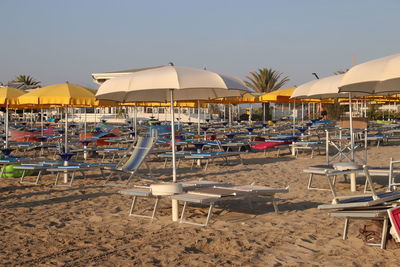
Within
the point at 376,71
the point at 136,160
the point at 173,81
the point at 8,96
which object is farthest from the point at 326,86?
the point at 8,96

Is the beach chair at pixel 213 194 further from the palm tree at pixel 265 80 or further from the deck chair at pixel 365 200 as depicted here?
the palm tree at pixel 265 80

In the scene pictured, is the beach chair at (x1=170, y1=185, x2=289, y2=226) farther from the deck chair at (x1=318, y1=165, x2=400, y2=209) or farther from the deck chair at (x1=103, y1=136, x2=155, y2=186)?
the deck chair at (x1=103, y1=136, x2=155, y2=186)

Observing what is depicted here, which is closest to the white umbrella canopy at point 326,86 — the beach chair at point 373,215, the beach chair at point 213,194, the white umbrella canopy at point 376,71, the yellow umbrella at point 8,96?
the white umbrella canopy at point 376,71

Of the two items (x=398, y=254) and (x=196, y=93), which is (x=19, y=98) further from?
(x=398, y=254)

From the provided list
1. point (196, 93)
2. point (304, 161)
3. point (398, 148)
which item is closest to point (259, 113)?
point (398, 148)

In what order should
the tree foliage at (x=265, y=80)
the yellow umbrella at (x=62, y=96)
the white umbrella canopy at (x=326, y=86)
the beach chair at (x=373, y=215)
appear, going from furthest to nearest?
the tree foliage at (x=265, y=80) → the yellow umbrella at (x=62, y=96) → the white umbrella canopy at (x=326, y=86) → the beach chair at (x=373, y=215)

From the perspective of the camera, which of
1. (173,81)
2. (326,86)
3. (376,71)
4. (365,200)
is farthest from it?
(326,86)

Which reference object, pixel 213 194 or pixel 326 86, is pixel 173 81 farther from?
pixel 326 86

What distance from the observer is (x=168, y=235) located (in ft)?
17.6

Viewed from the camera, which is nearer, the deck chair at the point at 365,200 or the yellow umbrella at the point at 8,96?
the deck chair at the point at 365,200

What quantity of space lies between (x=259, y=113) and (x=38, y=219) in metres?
38.9

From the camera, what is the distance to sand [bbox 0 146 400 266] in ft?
14.8

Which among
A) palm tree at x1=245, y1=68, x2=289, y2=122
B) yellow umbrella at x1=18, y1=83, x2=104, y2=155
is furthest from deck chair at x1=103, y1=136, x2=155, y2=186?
palm tree at x1=245, y1=68, x2=289, y2=122

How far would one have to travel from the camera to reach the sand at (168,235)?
4496 millimetres
